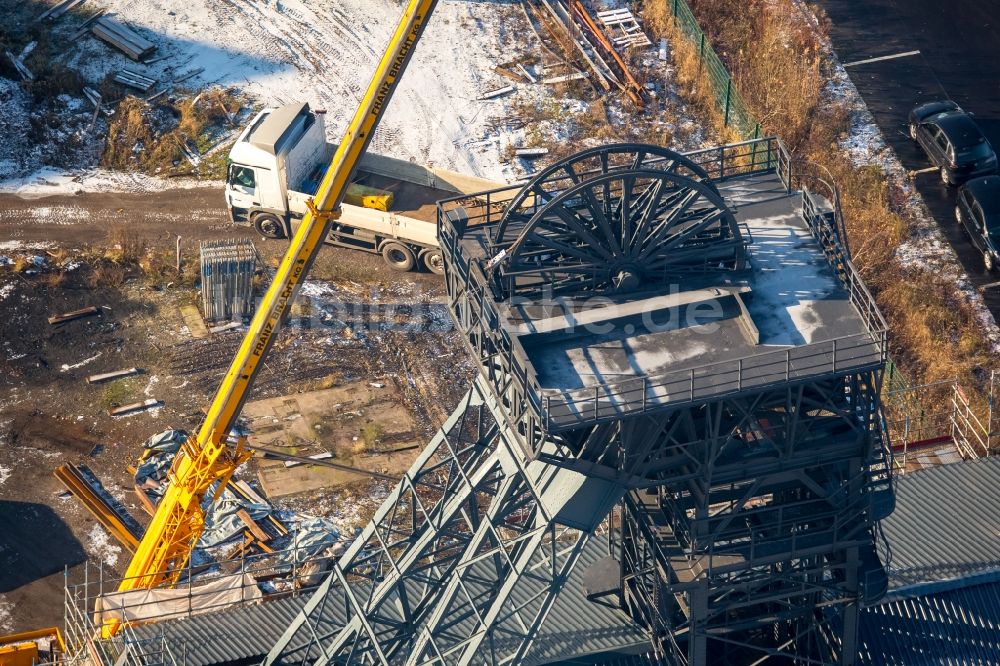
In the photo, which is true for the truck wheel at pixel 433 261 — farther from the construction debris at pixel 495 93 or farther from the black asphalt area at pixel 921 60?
the black asphalt area at pixel 921 60

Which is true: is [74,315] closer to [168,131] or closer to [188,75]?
[168,131]

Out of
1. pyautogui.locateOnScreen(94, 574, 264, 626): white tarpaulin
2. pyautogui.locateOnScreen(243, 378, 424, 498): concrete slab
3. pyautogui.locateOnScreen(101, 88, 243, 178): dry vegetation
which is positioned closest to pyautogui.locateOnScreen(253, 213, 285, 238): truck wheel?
pyautogui.locateOnScreen(101, 88, 243, 178): dry vegetation

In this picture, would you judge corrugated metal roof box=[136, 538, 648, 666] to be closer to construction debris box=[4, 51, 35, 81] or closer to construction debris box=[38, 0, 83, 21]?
construction debris box=[4, 51, 35, 81]

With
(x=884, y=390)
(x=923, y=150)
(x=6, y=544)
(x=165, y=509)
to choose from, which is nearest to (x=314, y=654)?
(x=165, y=509)

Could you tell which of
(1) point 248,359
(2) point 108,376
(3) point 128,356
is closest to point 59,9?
(3) point 128,356

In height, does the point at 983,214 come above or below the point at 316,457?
above

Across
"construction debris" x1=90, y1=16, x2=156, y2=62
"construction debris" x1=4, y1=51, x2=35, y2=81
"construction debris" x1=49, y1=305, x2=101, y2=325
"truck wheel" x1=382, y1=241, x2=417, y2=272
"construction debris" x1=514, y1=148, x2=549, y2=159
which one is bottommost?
"construction debris" x1=49, y1=305, x2=101, y2=325
